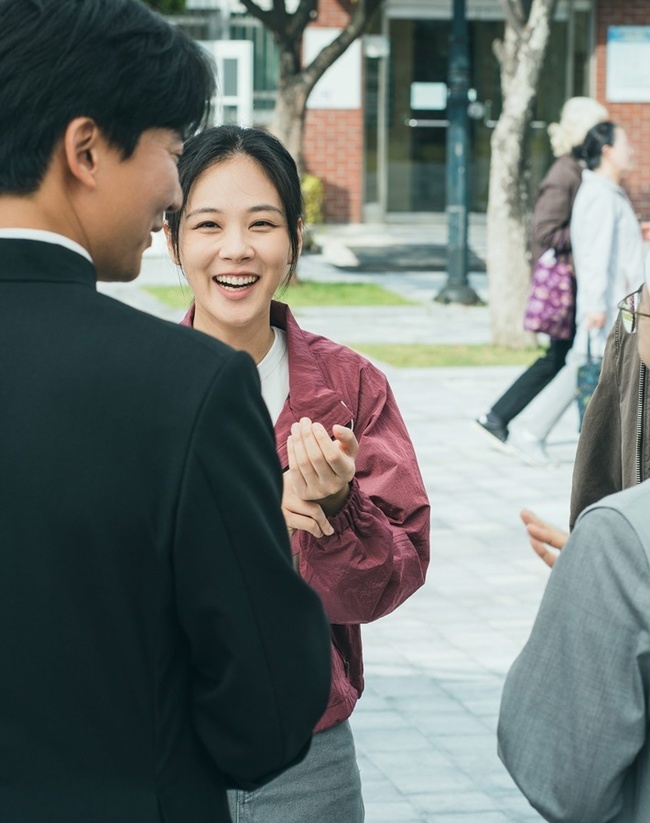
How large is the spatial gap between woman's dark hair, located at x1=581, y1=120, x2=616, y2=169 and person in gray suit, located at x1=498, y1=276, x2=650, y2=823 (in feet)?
22.7

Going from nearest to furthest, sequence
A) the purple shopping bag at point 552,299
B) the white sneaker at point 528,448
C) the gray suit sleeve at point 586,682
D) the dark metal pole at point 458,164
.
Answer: the gray suit sleeve at point 586,682
the purple shopping bag at point 552,299
the white sneaker at point 528,448
the dark metal pole at point 458,164

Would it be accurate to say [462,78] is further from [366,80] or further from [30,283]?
[30,283]

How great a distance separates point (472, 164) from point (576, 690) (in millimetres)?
26109

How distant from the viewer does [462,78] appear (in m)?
15.5

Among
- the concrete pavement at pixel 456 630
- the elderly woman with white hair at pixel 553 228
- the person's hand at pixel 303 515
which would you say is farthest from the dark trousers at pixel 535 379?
the person's hand at pixel 303 515

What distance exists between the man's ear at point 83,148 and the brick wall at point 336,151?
24536mm

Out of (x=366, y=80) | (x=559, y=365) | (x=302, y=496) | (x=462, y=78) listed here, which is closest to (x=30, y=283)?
(x=302, y=496)

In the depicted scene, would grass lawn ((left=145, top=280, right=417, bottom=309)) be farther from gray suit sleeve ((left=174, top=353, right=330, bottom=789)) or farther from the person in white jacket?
gray suit sleeve ((left=174, top=353, right=330, bottom=789))

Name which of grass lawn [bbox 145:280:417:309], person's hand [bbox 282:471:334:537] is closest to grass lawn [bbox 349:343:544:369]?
grass lawn [bbox 145:280:417:309]

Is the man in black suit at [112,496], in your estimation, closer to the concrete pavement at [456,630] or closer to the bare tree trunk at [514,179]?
the concrete pavement at [456,630]

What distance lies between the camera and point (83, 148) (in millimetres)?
1655

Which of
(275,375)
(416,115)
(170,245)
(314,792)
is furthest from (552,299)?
(416,115)

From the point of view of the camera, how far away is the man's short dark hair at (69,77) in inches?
64.5

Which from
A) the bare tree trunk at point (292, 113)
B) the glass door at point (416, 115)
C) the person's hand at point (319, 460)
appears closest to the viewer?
the person's hand at point (319, 460)
